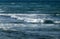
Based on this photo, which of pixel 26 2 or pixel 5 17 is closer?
pixel 5 17

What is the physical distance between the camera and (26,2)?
5.39m

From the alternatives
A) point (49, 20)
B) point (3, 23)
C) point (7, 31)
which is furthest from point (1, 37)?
point (49, 20)

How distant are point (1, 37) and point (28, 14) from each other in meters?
1.48

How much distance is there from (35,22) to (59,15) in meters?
0.80

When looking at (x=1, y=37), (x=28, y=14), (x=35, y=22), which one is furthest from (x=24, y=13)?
(x=1, y=37)

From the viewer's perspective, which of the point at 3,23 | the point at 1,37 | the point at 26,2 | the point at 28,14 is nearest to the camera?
the point at 1,37

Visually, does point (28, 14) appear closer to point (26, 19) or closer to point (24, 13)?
point (24, 13)

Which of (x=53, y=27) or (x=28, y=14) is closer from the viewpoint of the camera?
(x=53, y=27)

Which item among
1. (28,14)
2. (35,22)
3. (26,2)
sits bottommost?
(35,22)

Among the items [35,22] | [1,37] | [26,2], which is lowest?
[1,37]

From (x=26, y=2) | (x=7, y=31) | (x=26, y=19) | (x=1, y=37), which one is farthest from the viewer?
(x=26, y=2)

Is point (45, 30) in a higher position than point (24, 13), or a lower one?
lower

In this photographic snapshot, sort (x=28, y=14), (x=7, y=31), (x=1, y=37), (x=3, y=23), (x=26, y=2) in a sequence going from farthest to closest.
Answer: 1. (x=26, y=2)
2. (x=28, y=14)
3. (x=3, y=23)
4. (x=7, y=31)
5. (x=1, y=37)

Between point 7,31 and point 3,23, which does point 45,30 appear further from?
point 3,23
